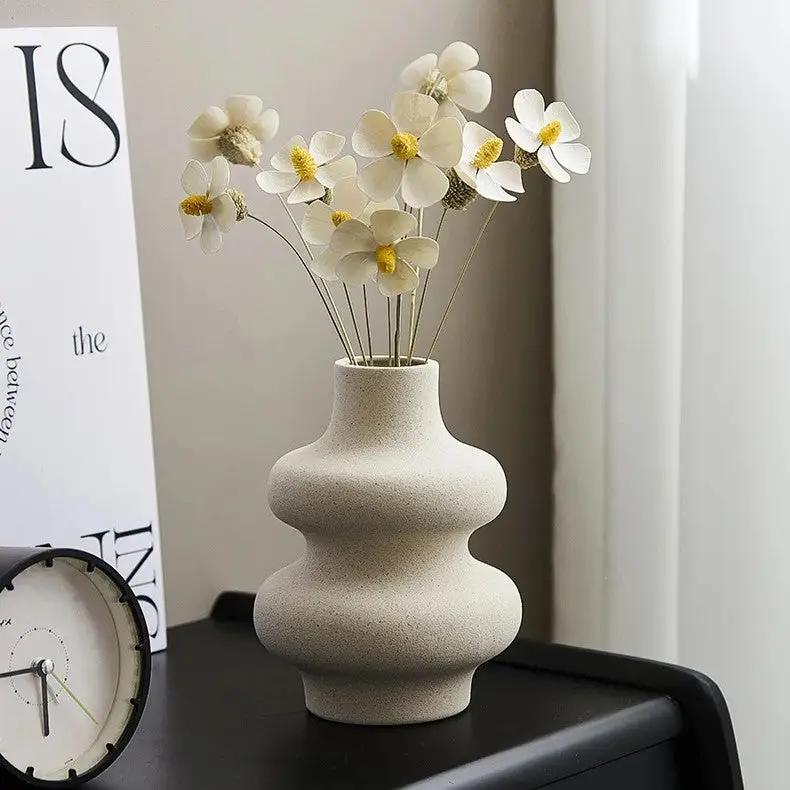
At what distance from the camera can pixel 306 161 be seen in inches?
38.2

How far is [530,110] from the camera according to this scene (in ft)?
3.20

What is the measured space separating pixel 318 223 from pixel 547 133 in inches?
6.6

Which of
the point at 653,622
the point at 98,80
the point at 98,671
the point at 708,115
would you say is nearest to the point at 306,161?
the point at 98,80

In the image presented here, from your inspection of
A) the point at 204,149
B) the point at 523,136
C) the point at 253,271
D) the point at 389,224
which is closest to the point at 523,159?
the point at 523,136

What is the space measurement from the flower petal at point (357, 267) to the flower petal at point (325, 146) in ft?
0.29

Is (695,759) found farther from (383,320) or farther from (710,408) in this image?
(383,320)

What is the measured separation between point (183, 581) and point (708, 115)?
0.63 metres

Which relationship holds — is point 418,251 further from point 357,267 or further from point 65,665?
point 65,665

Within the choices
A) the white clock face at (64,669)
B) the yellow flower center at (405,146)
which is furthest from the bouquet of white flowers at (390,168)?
the white clock face at (64,669)

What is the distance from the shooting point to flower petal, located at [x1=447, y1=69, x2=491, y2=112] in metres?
0.98

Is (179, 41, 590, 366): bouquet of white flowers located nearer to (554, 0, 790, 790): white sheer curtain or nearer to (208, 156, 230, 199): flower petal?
(208, 156, 230, 199): flower petal

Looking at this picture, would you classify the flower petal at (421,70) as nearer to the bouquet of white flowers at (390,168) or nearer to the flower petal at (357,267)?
the bouquet of white flowers at (390,168)

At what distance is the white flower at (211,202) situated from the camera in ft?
3.17

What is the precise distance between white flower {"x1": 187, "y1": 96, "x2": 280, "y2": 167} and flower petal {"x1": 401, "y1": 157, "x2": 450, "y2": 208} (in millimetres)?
130
